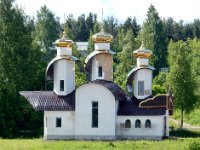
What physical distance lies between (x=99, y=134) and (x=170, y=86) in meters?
9.04

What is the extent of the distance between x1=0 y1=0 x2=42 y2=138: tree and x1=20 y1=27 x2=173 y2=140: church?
3997 millimetres

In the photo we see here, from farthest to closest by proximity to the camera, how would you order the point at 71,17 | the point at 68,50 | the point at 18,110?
the point at 71,17
the point at 18,110
the point at 68,50

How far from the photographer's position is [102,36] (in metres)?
40.5

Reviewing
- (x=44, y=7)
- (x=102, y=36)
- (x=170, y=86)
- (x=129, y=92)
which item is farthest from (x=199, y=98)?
(x=44, y=7)

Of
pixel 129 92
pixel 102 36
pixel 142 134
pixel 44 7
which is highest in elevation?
pixel 44 7

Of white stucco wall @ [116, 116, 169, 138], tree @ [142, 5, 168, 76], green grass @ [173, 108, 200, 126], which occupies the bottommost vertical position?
white stucco wall @ [116, 116, 169, 138]

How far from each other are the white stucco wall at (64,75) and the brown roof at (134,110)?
330 centimetres

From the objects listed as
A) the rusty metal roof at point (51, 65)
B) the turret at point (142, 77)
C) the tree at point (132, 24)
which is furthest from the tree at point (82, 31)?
the turret at point (142, 77)

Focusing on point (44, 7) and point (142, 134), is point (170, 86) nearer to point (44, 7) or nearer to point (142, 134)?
point (142, 134)

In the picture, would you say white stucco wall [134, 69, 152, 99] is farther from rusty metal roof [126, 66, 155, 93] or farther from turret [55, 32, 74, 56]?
turret [55, 32, 74, 56]

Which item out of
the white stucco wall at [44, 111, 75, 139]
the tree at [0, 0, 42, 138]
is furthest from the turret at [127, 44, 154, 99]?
the tree at [0, 0, 42, 138]

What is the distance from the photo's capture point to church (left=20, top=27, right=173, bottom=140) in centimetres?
3766

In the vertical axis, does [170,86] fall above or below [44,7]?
below

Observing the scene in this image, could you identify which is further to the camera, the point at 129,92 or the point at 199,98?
the point at 199,98
